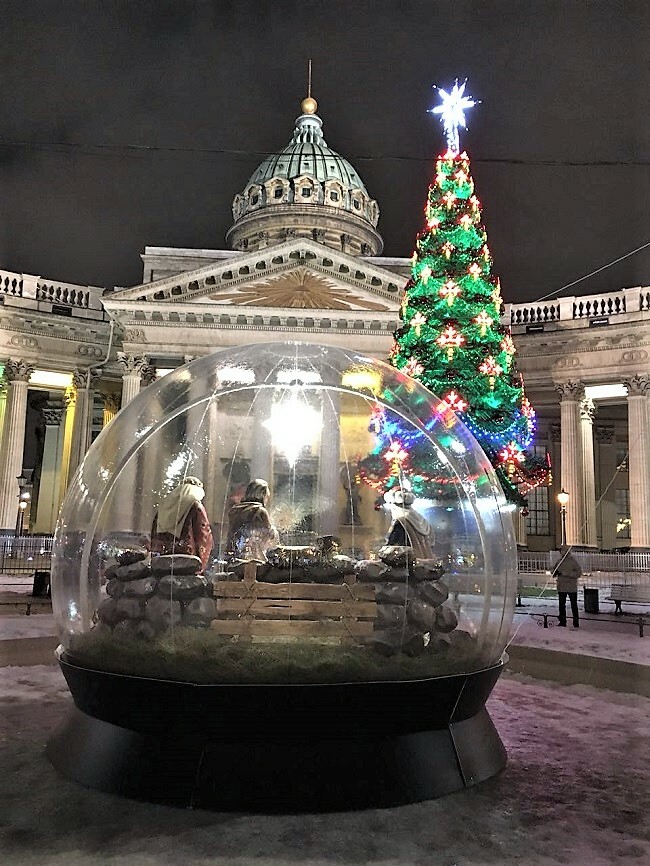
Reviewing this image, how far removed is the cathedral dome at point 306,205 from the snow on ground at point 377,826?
48.5 metres

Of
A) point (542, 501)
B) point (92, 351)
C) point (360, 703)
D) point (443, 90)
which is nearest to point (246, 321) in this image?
point (92, 351)

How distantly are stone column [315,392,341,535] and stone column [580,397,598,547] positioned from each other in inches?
1158

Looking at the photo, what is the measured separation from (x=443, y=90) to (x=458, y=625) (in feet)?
61.5

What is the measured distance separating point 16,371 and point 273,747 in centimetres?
3443

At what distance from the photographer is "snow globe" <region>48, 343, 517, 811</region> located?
3.96 meters

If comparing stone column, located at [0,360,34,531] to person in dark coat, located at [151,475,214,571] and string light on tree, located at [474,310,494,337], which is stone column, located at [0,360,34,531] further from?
person in dark coat, located at [151,475,214,571]

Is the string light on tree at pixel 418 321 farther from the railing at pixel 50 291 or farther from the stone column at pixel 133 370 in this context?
the railing at pixel 50 291

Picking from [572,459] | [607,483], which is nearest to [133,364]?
[572,459]

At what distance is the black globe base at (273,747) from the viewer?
3.85m

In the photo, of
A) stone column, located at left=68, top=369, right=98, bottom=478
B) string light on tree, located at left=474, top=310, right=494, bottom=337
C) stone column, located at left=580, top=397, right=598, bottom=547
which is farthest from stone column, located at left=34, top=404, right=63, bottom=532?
string light on tree, located at left=474, top=310, right=494, bottom=337

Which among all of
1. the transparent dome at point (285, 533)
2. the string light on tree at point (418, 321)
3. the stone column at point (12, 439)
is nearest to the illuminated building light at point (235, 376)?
the transparent dome at point (285, 533)

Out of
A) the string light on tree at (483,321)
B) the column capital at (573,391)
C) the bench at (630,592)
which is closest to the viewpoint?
the string light on tree at (483,321)

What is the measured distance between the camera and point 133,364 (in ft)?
108

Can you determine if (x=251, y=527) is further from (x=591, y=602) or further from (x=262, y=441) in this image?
(x=591, y=602)
